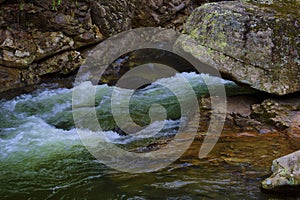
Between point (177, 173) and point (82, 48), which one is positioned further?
point (82, 48)

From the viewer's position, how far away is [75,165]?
4859 mm

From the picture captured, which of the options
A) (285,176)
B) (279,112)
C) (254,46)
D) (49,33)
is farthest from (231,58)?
(49,33)

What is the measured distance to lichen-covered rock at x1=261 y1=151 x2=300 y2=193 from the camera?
11.2 ft

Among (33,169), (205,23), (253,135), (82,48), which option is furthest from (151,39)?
(33,169)

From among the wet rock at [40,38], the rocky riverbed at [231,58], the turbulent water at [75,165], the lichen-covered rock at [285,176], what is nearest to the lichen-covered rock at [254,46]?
the rocky riverbed at [231,58]

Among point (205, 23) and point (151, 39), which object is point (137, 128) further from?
point (151, 39)

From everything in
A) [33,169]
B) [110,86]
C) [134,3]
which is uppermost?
[134,3]

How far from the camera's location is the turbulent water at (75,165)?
390cm

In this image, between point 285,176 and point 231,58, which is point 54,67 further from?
point 285,176

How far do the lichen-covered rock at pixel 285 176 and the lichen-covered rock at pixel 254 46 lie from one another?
2393 millimetres

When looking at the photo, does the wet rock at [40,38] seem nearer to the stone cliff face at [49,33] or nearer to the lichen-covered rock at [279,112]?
the stone cliff face at [49,33]

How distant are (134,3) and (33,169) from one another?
6.91 m

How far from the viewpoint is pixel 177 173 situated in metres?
4.23

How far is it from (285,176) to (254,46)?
2.93 metres
